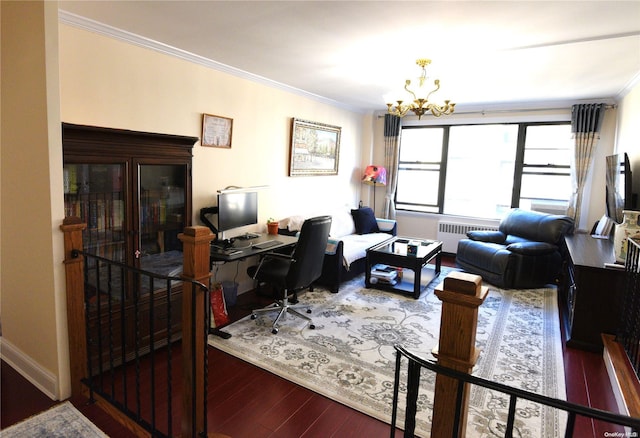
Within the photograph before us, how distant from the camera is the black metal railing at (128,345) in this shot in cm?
219

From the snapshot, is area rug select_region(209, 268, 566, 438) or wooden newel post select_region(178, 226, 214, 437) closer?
wooden newel post select_region(178, 226, 214, 437)

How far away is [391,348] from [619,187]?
9.71ft

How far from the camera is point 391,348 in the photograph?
3148 millimetres

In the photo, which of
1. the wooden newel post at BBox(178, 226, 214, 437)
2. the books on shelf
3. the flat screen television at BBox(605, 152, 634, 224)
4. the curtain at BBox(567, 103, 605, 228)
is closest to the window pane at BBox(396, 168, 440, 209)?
the curtain at BBox(567, 103, 605, 228)

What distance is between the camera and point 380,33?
9.27 ft

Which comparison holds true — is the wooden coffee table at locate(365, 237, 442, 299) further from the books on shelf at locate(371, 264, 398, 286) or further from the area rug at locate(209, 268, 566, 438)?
the area rug at locate(209, 268, 566, 438)

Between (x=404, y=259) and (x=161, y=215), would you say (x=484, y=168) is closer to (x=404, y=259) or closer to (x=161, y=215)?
(x=404, y=259)

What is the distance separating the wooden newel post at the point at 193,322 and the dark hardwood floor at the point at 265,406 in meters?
0.32

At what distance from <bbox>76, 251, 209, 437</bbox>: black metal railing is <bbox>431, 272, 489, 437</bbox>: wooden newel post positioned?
3.88 ft

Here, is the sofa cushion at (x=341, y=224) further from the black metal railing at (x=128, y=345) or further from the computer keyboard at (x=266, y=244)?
the black metal railing at (x=128, y=345)

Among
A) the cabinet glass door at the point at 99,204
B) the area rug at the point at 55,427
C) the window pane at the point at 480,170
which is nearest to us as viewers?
the area rug at the point at 55,427

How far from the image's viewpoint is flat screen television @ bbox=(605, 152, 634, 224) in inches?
143

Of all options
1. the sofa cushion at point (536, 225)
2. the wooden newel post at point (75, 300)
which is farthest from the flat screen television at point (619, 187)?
the wooden newel post at point (75, 300)

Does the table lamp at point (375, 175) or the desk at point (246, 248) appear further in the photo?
the table lamp at point (375, 175)
